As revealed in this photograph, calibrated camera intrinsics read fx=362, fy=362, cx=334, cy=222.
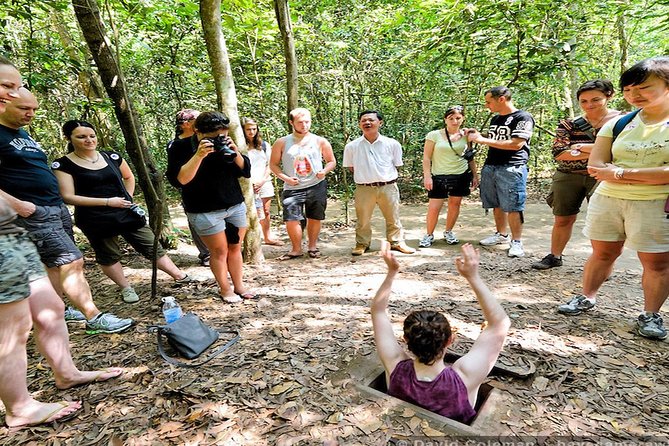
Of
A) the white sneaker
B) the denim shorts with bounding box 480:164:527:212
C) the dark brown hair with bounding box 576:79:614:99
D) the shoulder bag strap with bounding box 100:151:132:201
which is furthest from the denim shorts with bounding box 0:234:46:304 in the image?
the white sneaker

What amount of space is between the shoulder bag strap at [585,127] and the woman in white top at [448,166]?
1.54 metres

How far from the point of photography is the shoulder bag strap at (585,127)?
3520 millimetres

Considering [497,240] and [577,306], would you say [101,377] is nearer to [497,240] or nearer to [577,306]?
[577,306]

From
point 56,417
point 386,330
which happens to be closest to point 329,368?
point 386,330

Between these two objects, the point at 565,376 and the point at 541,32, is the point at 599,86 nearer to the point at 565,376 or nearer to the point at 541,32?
the point at 565,376

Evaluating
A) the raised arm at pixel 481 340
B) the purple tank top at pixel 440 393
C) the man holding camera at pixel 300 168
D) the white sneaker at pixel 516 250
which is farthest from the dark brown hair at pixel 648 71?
the man holding camera at pixel 300 168

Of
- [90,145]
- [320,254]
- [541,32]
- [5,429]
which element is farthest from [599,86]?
[5,429]

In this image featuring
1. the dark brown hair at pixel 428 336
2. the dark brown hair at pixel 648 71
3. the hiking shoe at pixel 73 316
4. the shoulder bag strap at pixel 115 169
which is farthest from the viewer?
the shoulder bag strap at pixel 115 169

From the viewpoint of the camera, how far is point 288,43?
5.38 metres

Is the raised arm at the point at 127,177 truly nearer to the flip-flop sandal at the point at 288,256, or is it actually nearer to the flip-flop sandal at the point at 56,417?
the flip-flop sandal at the point at 288,256

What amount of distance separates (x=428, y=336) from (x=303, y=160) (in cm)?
336

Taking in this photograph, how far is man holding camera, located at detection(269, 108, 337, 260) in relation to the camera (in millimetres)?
4801

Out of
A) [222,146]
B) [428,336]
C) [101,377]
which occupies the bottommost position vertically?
[101,377]

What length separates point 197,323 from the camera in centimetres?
279
